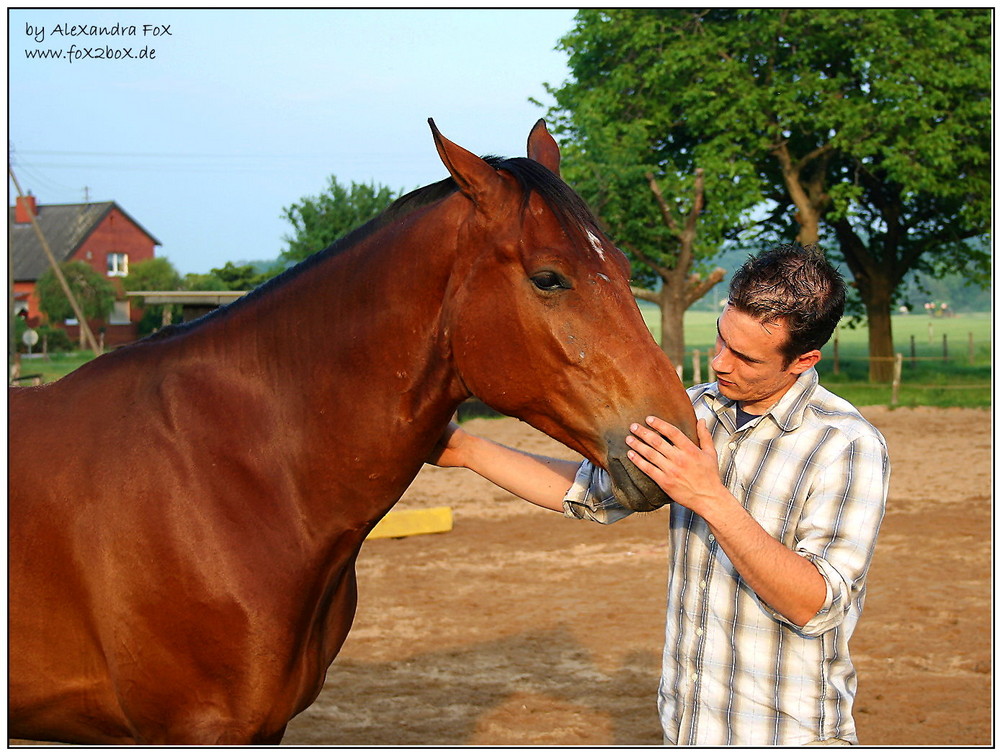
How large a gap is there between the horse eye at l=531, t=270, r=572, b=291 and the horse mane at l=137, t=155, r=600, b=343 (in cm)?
12

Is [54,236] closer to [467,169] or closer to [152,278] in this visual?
[152,278]

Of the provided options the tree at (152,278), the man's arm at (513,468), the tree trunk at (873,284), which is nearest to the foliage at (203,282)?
the tree at (152,278)

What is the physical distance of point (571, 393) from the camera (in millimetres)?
2221

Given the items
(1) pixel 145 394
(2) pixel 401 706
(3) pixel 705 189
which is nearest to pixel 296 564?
(1) pixel 145 394

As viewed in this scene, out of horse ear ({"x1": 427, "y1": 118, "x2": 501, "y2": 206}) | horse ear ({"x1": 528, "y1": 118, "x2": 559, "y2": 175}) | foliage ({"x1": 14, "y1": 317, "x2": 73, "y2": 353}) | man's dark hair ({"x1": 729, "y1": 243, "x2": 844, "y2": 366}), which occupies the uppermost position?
horse ear ({"x1": 528, "y1": 118, "x2": 559, "y2": 175})

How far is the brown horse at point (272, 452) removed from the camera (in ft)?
7.44

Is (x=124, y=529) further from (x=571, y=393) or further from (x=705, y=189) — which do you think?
(x=705, y=189)

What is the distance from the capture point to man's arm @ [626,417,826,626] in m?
2.04

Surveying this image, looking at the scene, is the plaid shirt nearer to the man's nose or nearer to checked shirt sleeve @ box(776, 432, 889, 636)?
checked shirt sleeve @ box(776, 432, 889, 636)

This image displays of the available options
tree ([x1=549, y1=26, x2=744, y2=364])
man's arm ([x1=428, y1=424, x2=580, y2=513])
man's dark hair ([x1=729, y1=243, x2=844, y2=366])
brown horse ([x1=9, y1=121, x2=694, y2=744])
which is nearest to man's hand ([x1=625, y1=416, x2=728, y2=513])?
brown horse ([x1=9, y1=121, x2=694, y2=744])

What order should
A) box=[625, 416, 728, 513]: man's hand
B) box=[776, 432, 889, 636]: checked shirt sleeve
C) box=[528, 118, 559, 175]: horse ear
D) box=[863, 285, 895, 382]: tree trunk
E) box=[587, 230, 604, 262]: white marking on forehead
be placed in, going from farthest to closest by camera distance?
1. box=[863, 285, 895, 382]: tree trunk
2. box=[528, 118, 559, 175]: horse ear
3. box=[587, 230, 604, 262]: white marking on forehead
4. box=[776, 432, 889, 636]: checked shirt sleeve
5. box=[625, 416, 728, 513]: man's hand

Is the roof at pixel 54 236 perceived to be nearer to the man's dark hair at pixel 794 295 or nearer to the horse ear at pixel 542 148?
the horse ear at pixel 542 148

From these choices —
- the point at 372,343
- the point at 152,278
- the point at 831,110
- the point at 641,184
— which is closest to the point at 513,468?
the point at 372,343

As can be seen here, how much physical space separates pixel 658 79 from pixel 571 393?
23554mm
